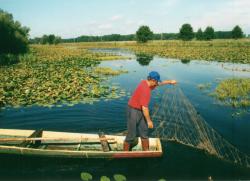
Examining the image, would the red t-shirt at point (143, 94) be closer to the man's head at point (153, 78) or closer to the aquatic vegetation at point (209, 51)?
the man's head at point (153, 78)

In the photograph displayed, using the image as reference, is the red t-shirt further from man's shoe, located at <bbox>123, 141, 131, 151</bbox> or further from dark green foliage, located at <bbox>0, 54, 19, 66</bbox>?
dark green foliage, located at <bbox>0, 54, 19, 66</bbox>

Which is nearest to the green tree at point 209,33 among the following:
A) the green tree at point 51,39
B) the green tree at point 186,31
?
the green tree at point 186,31

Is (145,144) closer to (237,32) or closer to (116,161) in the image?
(116,161)

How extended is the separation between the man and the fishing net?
81.5 inches

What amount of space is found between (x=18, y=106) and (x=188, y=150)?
29.8 ft

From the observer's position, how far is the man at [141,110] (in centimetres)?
728

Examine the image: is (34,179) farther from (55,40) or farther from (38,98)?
(55,40)

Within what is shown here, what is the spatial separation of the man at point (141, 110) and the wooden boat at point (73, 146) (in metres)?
0.38

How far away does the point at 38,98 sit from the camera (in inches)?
595

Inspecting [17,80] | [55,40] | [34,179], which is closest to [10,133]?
[34,179]

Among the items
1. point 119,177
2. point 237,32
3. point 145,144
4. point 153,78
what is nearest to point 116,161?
point 145,144

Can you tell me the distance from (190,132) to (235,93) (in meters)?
6.12

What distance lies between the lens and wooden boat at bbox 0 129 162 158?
25.5 ft

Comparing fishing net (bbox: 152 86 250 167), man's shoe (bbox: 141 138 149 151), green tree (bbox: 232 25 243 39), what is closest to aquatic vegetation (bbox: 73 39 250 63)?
fishing net (bbox: 152 86 250 167)
